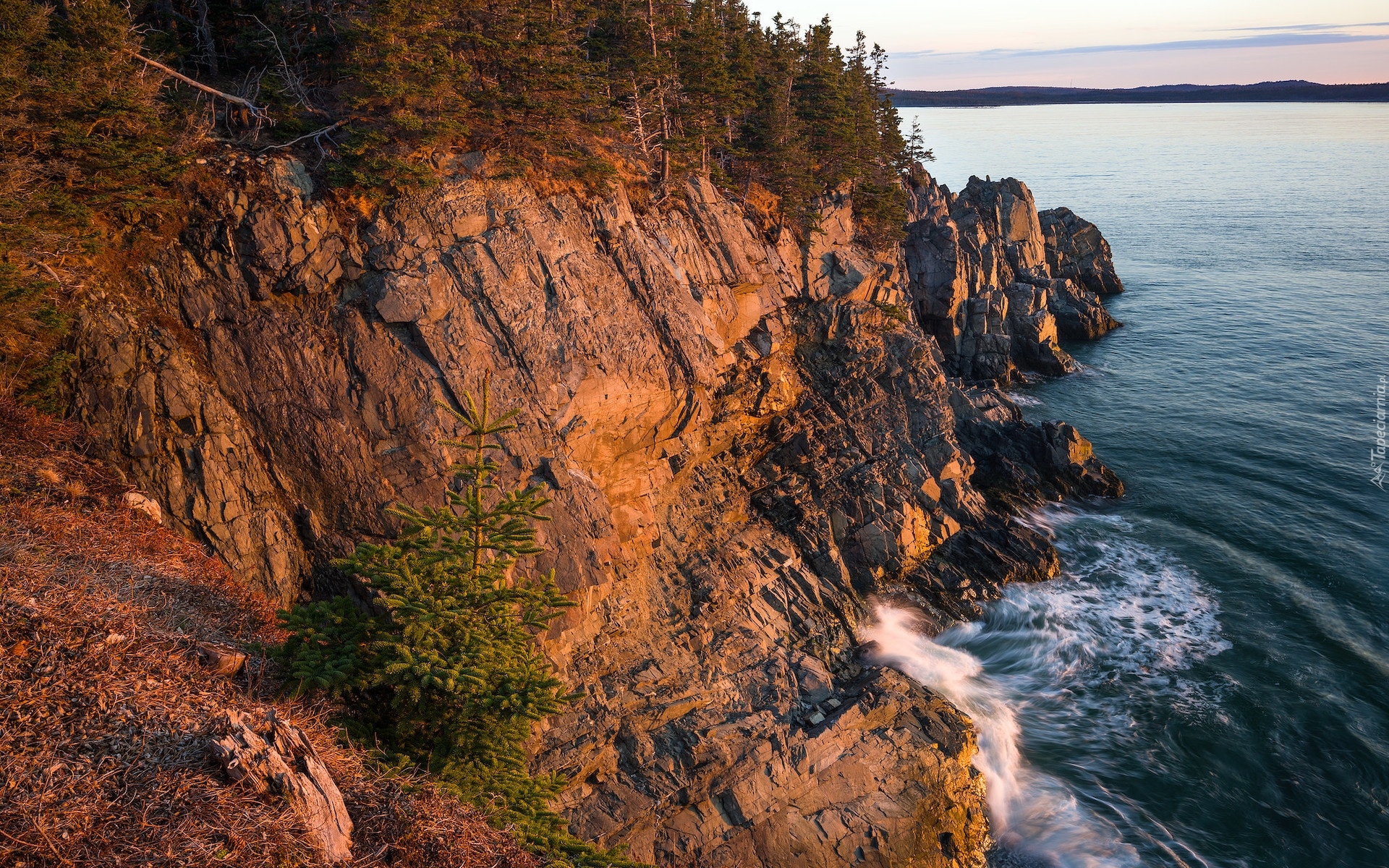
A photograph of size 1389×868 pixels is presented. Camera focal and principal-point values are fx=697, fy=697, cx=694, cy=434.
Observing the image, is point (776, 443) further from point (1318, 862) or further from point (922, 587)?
point (1318, 862)

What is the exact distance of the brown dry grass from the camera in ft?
27.8

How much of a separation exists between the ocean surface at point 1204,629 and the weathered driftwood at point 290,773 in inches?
798

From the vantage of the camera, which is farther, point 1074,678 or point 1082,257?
point 1082,257

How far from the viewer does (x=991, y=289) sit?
191ft

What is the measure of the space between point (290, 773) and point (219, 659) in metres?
3.47

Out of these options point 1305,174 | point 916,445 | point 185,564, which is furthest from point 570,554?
point 1305,174

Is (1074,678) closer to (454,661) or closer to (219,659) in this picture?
(454,661)

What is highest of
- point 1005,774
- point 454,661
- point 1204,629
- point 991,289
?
point 991,289

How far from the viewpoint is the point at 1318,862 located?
2134 cm

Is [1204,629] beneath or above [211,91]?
beneath

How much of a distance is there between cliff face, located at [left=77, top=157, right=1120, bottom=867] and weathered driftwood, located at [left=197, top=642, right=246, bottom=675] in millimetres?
7939

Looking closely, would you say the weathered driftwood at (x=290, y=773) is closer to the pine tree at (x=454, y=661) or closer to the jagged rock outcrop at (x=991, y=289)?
the pine tree at (x=454, y=661)

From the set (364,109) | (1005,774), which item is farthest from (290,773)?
(364,109)

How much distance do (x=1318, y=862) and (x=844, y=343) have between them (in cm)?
2700
